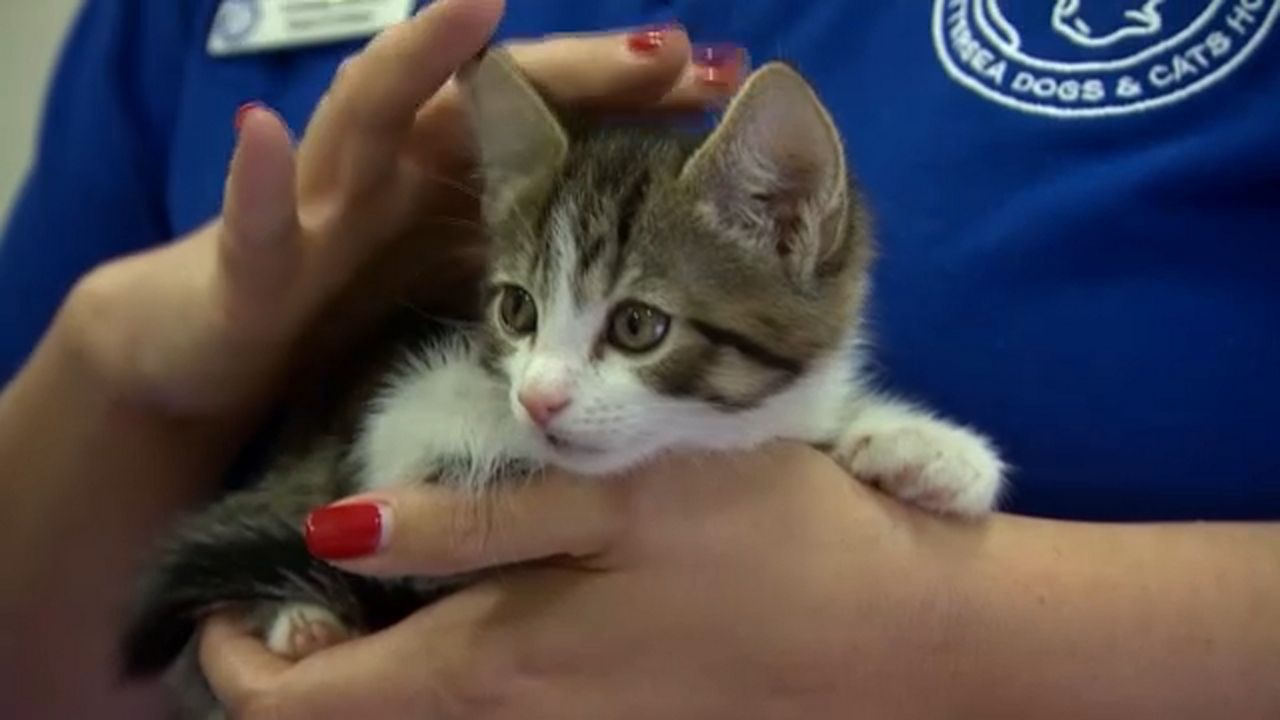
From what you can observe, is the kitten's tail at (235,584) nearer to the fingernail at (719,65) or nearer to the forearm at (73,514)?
the forearm at (73,514)

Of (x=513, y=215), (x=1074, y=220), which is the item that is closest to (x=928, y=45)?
(x=1074, y=220)

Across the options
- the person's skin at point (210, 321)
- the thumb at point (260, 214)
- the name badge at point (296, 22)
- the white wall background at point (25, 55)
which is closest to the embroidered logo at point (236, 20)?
the name badge at point (296, 22)

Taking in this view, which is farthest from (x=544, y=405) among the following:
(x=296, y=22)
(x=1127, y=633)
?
(x=296, y=22)

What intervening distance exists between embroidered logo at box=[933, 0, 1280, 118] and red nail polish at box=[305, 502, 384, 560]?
0.48 m

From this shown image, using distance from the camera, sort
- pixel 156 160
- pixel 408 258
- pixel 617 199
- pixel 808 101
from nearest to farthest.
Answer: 1. pixel 808 101
2. pixel 617 199
3. pixel 408 258
4. pixel 156 160

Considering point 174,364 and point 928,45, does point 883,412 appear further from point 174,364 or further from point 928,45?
point 174,364

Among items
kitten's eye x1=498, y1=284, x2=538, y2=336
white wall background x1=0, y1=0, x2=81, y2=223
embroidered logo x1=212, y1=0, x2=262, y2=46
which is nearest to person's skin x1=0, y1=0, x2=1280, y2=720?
kitten's eye x1=498, y1=284, x2=538, y2=336

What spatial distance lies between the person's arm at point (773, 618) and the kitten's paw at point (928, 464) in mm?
36

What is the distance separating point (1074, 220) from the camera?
2.98ft

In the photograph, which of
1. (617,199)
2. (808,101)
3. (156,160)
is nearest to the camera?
(808,101)

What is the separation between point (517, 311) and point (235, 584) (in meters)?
0.26

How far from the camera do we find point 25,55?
215 centimetres

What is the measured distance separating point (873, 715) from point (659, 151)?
0.36 meters

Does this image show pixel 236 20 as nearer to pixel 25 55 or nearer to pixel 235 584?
pixel 235 584
